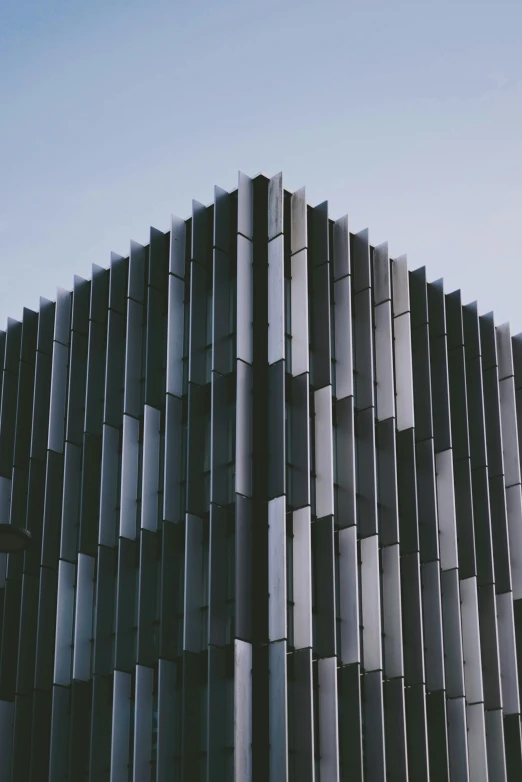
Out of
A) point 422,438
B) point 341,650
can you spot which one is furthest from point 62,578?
point 422,438

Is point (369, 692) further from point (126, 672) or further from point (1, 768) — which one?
point (1, 768)

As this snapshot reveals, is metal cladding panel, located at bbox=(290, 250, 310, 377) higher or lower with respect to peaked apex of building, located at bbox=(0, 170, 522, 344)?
lower

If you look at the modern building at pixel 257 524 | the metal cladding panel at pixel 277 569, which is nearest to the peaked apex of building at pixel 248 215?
the modern building at pixel 257 524

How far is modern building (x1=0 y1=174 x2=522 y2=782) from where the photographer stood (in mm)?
28359

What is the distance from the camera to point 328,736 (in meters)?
27.8

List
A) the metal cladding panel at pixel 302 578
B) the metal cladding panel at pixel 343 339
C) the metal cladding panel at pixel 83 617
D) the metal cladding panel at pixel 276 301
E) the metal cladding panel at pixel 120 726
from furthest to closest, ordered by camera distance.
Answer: the metal cladding panel at pixel 343 339 → the metal cladding panel at pixel 83 617 → the metal cladding panel at pixel 276 301 → the metal cladding panel at pixel 120 726 → the metal cladding panel at pixel 302 578

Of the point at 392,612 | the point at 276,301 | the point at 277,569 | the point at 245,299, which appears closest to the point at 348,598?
the point at 392,612

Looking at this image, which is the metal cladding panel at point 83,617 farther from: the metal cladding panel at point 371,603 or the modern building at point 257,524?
the metal cladding panel at point 371,603

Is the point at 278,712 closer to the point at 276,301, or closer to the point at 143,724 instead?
the point at 143,724

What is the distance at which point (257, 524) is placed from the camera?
2914cm

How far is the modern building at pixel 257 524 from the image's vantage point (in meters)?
28.4

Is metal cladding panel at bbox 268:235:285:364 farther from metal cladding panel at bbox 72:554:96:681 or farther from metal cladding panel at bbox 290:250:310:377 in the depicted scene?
metal cladding panel at bbox 72:554:96:681

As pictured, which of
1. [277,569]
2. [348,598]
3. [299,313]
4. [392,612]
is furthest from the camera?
[392,612]

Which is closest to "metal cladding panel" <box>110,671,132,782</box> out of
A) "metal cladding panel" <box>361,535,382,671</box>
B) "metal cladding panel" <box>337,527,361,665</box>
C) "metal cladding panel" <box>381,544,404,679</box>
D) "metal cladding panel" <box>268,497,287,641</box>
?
"metal cladding panel" <box>268,497,287,641</box>
